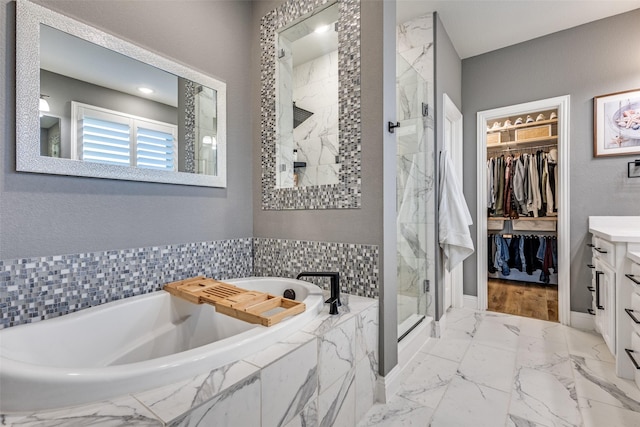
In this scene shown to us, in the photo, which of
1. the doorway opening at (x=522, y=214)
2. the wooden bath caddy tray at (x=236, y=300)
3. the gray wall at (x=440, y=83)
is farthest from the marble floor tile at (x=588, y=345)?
the wooden bath caddy tray at (x=236, y=300)

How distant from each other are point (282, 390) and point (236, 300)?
19.6 inches

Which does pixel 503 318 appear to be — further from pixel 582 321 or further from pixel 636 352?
pixel 636 352

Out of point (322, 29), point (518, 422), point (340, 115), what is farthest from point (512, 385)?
point (322, 29)

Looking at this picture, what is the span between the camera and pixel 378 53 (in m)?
1.55

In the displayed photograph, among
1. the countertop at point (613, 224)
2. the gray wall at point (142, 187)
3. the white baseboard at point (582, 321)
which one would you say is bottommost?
the white baseboard at point (582, 321)

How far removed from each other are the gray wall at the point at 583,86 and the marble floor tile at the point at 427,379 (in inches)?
64.0

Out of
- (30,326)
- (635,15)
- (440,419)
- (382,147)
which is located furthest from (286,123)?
(635,15)

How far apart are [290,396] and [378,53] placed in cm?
165

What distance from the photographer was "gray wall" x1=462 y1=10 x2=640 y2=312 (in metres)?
2.41

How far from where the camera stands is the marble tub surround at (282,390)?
2.23ft

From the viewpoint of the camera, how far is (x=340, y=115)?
1.70m

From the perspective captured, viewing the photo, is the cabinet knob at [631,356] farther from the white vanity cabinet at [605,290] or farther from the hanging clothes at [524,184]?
the hanging clothes at [524,184]

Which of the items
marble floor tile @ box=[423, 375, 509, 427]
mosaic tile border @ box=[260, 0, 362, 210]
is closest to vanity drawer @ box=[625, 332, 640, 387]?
marble floor tile @ box=[423, 375, 509, 427]

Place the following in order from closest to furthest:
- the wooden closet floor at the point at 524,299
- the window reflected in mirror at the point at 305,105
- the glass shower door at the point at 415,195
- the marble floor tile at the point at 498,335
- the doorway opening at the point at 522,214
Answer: the window reflected in mirror at the point at 305,105, the glass shower door at the point at 415,195, the marble floor tile at the point at 498,335, the wooden closet floor at the point at 524,299, the doorway opening at the point at 522,214
